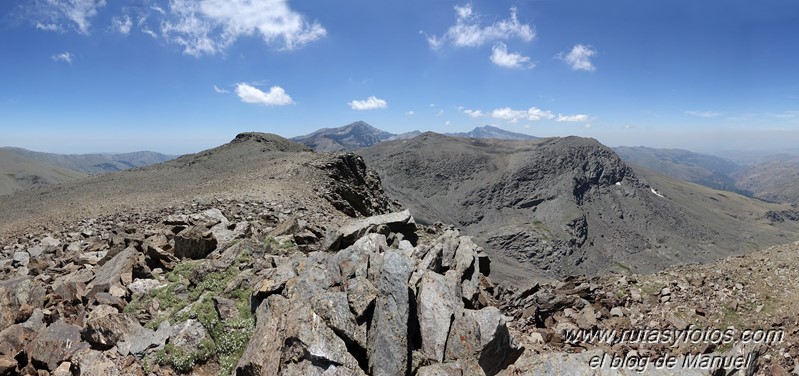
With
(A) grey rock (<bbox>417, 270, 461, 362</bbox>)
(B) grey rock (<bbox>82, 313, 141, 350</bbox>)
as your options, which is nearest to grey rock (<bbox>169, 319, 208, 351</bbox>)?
(B) grey rock (<bbox>82, 313, 141, 350</bbox>)

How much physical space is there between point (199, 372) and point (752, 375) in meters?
14.9

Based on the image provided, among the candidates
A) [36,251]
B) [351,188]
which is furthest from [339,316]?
[351,188]

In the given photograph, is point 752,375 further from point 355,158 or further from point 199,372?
point 355,158

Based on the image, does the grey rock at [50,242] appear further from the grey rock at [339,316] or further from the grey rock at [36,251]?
the grey rock at [339,316]

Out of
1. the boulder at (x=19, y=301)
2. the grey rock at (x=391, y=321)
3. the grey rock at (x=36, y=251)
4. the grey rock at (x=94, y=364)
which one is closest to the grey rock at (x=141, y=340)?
the grey rock at (x=94, y=364)

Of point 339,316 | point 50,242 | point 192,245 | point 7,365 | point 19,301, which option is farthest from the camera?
point 50,242

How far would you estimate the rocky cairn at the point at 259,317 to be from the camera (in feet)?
27.9

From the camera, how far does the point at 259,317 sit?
980 centimetres

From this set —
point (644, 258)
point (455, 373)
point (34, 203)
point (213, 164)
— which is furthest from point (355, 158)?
point (644, 258)

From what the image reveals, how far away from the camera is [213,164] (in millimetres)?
50562

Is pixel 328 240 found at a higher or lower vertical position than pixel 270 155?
lower

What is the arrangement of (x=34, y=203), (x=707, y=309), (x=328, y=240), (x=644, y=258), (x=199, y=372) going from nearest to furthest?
(x=199, y=372), (x=707, y=309), (x=328, y=240), (x=34, y=203), (x=644, y=258)

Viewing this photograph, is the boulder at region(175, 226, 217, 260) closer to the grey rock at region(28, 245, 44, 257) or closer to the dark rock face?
the grey rock at region(28, 245, 44, 257)

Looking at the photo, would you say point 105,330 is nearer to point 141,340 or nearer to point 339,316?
point 141,340
